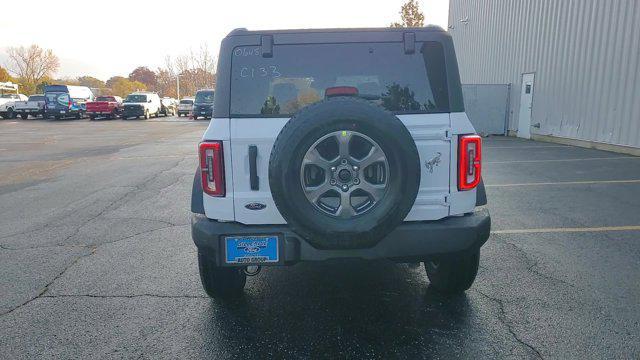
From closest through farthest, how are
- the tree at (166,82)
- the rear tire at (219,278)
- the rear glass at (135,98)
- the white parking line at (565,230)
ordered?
the rear tire at (219,278) < the white parking line at (565,230) < the rear glass at (135,98) < the tree at (166,82)

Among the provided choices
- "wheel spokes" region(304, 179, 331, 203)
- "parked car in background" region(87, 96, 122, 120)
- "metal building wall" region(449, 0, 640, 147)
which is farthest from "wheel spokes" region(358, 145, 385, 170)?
"parked car in background" region(87, 96, 122, 120)

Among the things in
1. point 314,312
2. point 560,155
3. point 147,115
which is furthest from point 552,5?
point 147,115

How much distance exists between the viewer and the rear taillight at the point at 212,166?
9.70ft

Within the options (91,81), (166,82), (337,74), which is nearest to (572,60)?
(337,74)

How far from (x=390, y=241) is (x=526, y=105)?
16.2 m

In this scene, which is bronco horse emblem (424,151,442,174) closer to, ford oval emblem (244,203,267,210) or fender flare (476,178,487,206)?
fender flare (476,178,487,206)

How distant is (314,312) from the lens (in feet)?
11.2

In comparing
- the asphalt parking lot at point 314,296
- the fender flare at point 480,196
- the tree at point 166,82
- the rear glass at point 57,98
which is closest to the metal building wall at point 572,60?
the asphalt parking lot at point 314,296

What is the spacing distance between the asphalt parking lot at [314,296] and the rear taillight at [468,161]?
100cm

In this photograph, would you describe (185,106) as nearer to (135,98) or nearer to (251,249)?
(135,98)

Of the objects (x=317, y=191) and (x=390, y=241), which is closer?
(x=317, y=191)

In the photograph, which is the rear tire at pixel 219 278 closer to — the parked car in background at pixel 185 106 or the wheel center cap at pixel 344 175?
the wheel center cap at pixel 344 175

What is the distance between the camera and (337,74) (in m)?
3.08

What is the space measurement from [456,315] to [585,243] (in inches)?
97.6
